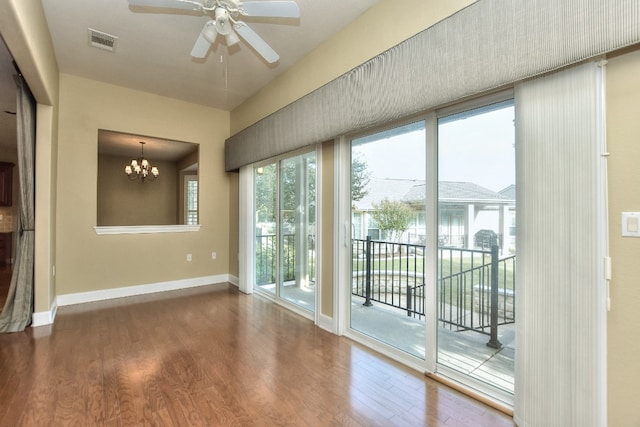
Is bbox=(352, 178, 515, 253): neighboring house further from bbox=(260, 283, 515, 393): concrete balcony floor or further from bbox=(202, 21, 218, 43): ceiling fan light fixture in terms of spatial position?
bbox=(202, 21, 218, 43): ceiling fan light fixture

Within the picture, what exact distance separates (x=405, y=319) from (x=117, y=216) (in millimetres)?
7080

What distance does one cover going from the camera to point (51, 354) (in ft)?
8.24

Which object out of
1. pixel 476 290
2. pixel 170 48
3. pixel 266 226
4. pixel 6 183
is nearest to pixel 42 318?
pixel 266 226

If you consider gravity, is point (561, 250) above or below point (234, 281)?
above

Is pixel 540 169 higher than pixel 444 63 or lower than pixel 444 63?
lower

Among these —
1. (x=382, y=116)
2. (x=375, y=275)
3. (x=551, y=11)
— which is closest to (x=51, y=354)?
(x=375, y=275)

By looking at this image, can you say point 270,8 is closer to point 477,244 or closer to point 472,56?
point 472,56

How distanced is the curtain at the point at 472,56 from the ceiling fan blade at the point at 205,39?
1.03 metres

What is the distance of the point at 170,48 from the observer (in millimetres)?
3158

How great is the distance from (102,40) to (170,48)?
609mm

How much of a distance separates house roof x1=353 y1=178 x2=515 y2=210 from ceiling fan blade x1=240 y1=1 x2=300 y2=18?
1430mm

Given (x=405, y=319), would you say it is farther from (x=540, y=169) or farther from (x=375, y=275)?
(x=540, y=169)

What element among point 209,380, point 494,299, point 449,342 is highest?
point 494,299

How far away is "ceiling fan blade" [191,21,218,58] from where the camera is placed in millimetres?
2153
